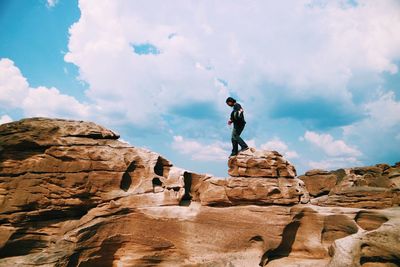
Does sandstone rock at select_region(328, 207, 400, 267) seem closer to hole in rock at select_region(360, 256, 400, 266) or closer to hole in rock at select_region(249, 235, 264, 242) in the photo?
hole in rock at select_region(360, 256, 400, 266)

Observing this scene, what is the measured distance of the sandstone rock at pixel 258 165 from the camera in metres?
13.5

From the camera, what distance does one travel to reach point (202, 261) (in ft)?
38.7

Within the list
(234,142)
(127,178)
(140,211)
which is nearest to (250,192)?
(234,142)

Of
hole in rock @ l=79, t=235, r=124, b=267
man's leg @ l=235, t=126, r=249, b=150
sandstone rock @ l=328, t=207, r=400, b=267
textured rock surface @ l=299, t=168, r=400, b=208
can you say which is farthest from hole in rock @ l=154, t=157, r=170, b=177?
textured rock surface @ l=299, t=168, r=400, b=208

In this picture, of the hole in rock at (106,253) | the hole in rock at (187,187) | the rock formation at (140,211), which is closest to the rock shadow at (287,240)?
the rock formation at (140,211)

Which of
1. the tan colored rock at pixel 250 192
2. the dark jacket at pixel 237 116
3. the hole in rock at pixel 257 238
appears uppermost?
the dark jacket at pixel 237 116

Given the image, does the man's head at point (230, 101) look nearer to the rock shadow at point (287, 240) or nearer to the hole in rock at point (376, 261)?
the rock shadow at point (287, 240)

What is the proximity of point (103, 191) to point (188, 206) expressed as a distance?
11.6 ft

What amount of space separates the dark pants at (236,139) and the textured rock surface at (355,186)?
28.6 feet

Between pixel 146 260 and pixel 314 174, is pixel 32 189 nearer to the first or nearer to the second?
pixel 146 260

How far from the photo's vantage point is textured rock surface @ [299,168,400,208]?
60.4 ft

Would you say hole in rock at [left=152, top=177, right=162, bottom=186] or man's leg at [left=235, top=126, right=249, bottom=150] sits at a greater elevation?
man's leg at [left=235, top=126, right=249, bottom=150]


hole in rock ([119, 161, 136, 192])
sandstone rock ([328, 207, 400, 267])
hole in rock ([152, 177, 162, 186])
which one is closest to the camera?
sandstone rock ([328, 207, 400, 267])

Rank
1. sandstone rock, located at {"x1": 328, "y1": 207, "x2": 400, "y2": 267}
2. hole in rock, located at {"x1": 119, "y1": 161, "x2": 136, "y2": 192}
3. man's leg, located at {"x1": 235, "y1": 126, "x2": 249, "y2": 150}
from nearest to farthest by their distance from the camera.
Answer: sandstone rock, located at {"x1": 328, "y1": 207, "x2": 400, "y2": 267}, hole in rock, located at {"x1": 119, "y1": 161, "x2": 136, "y2": 192}, man's leg, located at {"x1": 235, "y1": 126, "x2": 249, "y2": 150}
